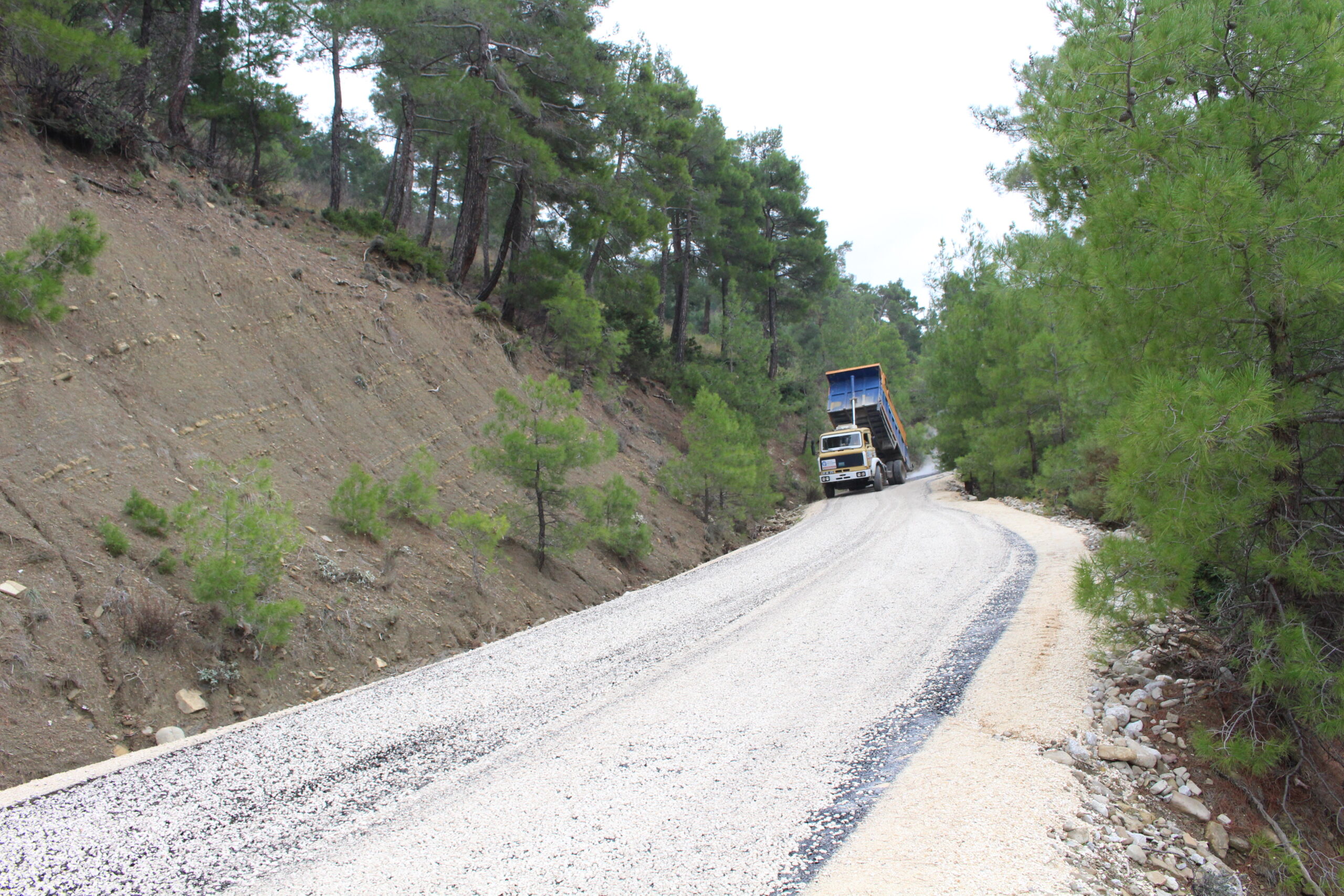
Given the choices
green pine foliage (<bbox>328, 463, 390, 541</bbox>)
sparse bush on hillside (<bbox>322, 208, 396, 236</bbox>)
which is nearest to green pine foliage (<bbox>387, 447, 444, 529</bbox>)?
green pine foliage (<bbox>328, 463, 390, 541</bbox>)

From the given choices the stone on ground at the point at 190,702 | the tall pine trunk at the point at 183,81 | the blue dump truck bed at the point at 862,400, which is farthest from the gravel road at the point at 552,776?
the blue dump truck bed at the point at 862,400

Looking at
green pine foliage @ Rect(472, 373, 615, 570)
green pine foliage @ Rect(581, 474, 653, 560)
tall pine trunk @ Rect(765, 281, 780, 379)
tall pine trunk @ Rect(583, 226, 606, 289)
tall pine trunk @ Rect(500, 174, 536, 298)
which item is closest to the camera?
green pine foliage @ Rect(472, 373, 615, 570)

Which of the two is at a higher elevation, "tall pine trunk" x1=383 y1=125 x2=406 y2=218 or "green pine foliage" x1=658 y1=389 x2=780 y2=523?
"tall pine trunk" x1=383 y1=125 x2=406 y2=218

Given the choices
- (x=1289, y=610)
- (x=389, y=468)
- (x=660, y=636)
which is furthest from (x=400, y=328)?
(x=1289, y=610)

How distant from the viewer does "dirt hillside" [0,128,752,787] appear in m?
5.78

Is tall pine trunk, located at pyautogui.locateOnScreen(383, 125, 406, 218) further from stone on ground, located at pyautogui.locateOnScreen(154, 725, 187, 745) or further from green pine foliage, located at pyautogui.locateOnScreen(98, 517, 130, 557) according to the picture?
stone on ground, located at pyautogui.locateOnScreen(154, 725, 187, 745)

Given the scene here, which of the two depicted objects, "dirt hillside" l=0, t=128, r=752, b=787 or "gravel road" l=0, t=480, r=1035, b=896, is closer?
"gravel road" l=0, t=480, r=1035, b=896

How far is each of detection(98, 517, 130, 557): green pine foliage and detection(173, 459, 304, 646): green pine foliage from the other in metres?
0.53

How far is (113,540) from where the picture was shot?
6531 mm

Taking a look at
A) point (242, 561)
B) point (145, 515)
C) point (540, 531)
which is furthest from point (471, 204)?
point (242, 561)

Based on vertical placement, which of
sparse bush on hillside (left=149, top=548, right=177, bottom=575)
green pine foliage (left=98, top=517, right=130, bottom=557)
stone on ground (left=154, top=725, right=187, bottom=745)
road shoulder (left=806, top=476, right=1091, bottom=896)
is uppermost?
green pine foliage (left=98, top=517, right=130, bottom=557)

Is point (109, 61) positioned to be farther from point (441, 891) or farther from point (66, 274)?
point (441, 891)

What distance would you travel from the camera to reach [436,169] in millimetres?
27141

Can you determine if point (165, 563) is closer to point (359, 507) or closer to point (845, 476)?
point (359, 507)
